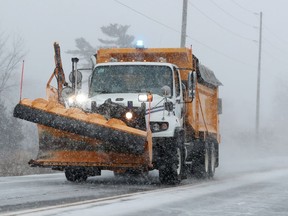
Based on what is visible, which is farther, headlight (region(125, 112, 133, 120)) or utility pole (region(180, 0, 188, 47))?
utility pole (region(180, 0, 188, 47))

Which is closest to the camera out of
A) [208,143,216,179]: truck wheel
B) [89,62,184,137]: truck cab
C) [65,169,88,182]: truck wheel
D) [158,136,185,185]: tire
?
[89,62,184,137]: truck cab

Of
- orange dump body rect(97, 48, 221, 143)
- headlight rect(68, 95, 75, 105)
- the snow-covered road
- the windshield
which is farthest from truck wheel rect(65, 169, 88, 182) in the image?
orange dump body rect(97, 48, 221, 143)

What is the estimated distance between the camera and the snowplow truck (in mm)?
11539

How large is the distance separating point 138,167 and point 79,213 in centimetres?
413

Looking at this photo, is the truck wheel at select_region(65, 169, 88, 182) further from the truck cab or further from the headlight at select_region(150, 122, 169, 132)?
the headlight at select_region(150, 122, 169, 132)

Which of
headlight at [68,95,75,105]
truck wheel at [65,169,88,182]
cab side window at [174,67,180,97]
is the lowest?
truck wheel at [65,169,88,182]

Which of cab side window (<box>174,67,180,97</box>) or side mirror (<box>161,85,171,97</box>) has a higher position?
cab side window (<box>174,67,180,97</box>)

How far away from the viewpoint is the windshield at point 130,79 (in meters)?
13.4

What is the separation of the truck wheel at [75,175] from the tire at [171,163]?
1.70 metres

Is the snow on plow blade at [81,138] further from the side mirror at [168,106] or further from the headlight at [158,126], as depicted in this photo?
the side mirror at [168,106]

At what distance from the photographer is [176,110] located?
13469mm

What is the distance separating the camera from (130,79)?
13.6 m

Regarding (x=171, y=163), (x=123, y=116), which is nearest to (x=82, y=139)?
(x=123, y=116)

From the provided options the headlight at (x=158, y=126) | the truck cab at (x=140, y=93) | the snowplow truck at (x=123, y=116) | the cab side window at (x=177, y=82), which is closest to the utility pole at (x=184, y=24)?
the snowplow truck at (x=123, y=116)
